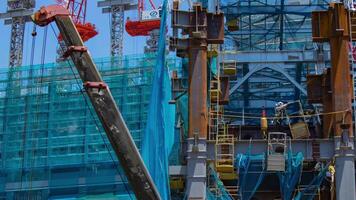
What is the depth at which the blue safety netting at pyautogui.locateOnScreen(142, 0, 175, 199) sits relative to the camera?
2536cm

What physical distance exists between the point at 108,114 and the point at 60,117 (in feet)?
113

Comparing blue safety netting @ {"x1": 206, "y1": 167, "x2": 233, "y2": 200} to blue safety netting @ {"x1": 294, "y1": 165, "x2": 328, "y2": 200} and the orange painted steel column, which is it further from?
blue safety netting @ {"x1": 294, "y1": 165, "x2": 328, "y2": 200}

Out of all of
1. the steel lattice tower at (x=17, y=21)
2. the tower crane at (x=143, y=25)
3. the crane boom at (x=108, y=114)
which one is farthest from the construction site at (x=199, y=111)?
the steel lattice tower at (x=17, y=21)

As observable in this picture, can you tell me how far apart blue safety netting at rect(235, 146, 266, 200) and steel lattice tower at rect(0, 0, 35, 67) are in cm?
6373

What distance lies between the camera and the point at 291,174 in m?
28.2

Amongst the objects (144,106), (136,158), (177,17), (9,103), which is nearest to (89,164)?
(144,106)

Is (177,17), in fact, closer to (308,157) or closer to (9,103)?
(308,157)

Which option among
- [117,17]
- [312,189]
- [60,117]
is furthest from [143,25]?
[312,189]

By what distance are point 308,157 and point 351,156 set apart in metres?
1.85

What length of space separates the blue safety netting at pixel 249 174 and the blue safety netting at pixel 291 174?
1096 millimetres

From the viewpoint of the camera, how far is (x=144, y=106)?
45125mm

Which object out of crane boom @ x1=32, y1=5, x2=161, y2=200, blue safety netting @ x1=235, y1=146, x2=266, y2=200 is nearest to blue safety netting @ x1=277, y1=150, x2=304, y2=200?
blue safety netting @ x1=235, y1=146, x2=266, y2=200

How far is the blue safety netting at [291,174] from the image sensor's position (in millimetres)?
27344

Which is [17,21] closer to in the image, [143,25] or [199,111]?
[143,25]
